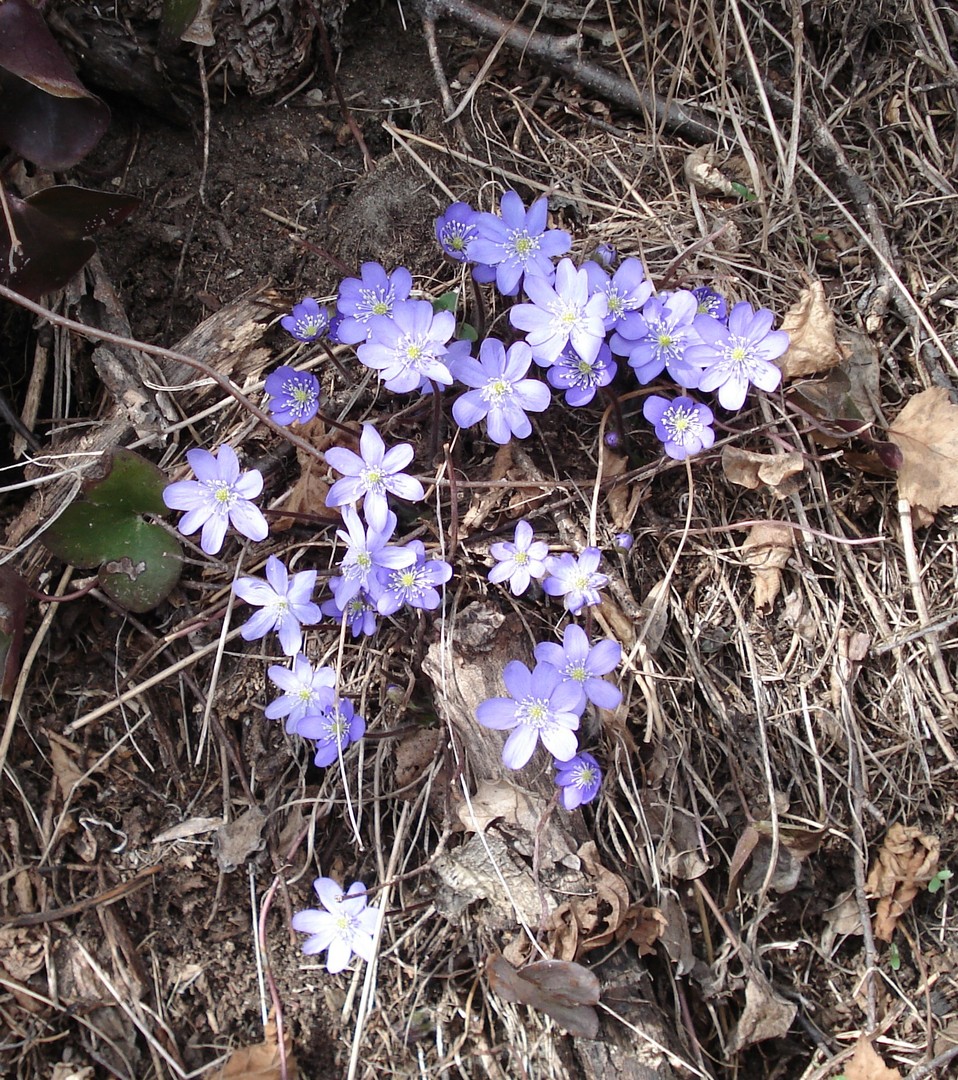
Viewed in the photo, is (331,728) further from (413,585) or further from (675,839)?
(675,839)

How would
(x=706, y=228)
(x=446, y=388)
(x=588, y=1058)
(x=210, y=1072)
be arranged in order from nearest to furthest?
(x=588, y=1058)
(x=210, y=1072)
(x=446, y=388)
(x=706, y=228)

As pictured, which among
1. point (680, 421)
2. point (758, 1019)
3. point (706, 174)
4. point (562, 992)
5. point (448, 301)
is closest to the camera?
point (562, 992)

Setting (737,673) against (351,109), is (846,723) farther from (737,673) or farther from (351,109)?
(351,109)

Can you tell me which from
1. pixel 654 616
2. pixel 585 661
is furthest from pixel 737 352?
pixel 585 661

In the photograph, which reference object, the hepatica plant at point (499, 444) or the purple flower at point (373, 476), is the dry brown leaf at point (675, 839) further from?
the purple flower at point (373, 476)

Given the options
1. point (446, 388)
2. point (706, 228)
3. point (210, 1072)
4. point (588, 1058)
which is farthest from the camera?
point (706, 228)

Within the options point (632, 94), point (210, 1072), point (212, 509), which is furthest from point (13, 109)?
point (210, 1072)
